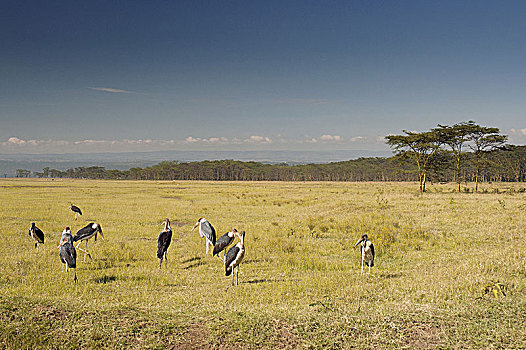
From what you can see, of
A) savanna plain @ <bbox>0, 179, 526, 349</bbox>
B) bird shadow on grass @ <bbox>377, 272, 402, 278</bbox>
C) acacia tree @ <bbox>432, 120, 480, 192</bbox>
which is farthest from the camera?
acacia tree @ <bbox>432, 120, 480, 192</bbox>

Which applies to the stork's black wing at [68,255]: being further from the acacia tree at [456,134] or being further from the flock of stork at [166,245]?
the acacia tree at [456,134]

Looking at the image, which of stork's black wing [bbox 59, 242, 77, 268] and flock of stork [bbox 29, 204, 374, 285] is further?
stork's black wing [bbox 59, 242, 77, 268]

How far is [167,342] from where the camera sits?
654 cm

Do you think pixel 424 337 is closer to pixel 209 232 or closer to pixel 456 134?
pixel 209 232

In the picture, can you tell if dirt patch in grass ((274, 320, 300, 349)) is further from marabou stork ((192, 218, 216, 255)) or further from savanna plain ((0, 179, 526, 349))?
marabou stork ((192, 218, 216, 255))

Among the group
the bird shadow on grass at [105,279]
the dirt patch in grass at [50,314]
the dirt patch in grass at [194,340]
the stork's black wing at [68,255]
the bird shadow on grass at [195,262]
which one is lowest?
the bird shadow on grass at [195,262]

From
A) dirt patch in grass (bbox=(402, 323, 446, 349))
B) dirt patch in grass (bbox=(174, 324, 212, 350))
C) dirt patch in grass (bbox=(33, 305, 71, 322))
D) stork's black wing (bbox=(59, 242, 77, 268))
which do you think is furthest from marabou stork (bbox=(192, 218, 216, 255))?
dirt patch in grass (bbox=(402, 323, 446, 349))

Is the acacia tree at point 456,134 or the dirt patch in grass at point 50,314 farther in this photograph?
the acacia tree at point 456,134

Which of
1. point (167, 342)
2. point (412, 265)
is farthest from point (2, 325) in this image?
point (412, 265)

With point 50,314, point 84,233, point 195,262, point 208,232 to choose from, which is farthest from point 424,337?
point 84,233

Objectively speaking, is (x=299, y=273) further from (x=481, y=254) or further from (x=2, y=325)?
(x=2, y=325)

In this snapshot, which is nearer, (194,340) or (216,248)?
(194,340)

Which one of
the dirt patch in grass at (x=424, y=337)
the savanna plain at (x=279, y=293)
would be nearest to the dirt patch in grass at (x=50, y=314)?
the savanna plain at (x=279, y=293)

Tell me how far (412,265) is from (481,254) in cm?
288
